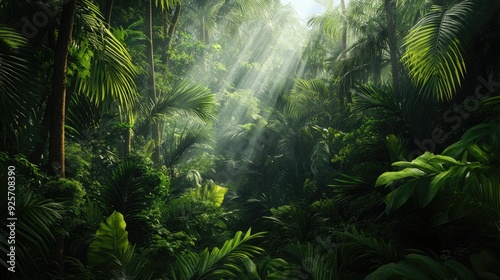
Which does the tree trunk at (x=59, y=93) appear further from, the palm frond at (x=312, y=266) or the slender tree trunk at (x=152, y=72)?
the slender tree trunk at (x=152, y=72)

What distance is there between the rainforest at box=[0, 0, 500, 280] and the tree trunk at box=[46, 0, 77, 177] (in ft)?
0.04

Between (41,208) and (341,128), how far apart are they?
8802 mm

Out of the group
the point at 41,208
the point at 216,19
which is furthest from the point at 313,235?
the point at 216,19

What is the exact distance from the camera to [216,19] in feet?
60.4

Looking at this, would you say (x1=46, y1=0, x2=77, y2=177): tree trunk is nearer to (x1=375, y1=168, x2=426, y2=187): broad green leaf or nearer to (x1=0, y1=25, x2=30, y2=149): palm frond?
(x1=0, y1=25, x2=30, y2=149): palm frond

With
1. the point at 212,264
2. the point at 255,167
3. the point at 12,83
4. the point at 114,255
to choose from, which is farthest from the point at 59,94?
the point at 255,167

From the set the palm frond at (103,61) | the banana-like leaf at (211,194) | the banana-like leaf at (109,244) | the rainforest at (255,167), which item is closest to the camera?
the rainforest at (255,167)

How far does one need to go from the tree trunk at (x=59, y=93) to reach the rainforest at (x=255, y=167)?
1cm

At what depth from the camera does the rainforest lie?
177 inches

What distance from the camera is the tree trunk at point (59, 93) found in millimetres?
4996

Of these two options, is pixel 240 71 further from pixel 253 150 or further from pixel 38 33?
pixel 38 33

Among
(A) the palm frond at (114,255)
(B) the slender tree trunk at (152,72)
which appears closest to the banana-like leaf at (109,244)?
(A) the palm frond at (114,255)

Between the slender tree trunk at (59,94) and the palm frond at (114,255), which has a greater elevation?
the slender tree trunk at (59,94)

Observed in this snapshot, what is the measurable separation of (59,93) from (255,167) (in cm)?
819
